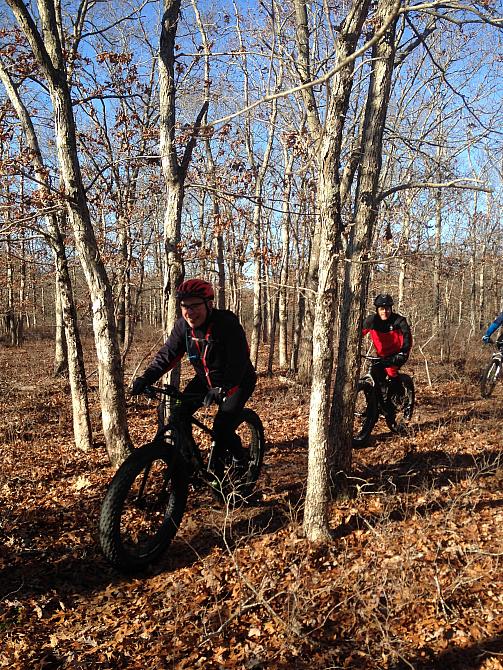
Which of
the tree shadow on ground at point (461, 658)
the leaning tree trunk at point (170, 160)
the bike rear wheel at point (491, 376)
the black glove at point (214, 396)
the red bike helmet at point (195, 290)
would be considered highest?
the leaning tree trunk at point (170, 160)

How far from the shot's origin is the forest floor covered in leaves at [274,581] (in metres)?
3.04

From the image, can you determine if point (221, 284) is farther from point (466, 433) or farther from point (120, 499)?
point (120, 499)

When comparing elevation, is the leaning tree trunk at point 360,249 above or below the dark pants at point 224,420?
above

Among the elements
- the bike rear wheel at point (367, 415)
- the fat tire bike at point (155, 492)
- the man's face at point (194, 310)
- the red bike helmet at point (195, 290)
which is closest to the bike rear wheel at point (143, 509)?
the fat tire bike at point (155, 492)

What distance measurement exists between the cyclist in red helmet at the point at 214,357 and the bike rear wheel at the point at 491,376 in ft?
23.7

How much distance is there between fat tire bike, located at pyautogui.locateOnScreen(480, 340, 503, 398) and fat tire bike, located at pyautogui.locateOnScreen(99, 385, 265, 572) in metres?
7.04

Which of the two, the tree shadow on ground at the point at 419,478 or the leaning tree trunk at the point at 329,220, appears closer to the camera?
the leaning tree trunk at the point at 329,220

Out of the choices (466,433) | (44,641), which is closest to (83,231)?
(44,641)

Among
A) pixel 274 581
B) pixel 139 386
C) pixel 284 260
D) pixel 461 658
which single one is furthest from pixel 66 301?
pixel 284 260

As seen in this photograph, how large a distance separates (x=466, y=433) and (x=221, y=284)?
1012 cm

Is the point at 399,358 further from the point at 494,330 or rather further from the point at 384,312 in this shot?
the point at 494,330

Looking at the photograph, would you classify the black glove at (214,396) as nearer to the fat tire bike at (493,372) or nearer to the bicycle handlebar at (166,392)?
the bicycle handlebar at (166,392)

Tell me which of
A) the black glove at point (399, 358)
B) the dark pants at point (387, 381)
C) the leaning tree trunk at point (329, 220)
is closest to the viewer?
the leaning tree trunk at point (329, 220)

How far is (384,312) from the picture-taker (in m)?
6.94
